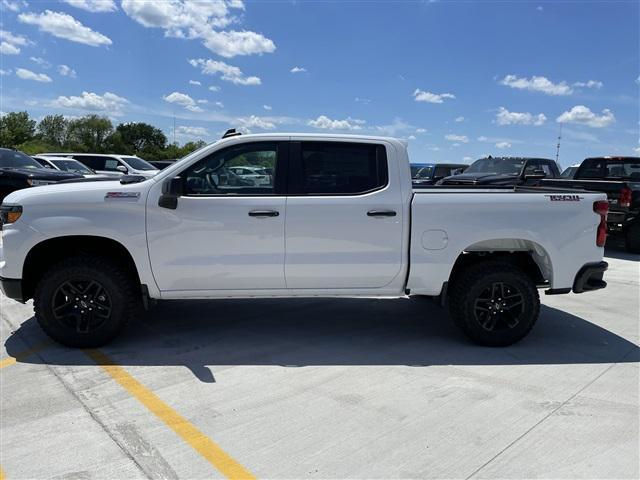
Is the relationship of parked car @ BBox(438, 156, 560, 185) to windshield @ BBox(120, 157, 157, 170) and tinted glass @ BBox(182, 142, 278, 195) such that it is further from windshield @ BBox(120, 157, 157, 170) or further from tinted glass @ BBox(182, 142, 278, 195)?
windshield @ BBox(120, 157, 157, 170)

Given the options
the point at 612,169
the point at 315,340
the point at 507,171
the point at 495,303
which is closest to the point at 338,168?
the point at 315,340

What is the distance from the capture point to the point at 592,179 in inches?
475

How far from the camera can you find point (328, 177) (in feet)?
15.3

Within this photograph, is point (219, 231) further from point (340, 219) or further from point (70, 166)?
point (70, 166)

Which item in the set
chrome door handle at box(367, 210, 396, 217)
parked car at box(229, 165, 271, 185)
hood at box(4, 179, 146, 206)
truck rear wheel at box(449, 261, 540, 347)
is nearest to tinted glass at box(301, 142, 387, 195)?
chrome door handle at box(367, 210, 396, 217)

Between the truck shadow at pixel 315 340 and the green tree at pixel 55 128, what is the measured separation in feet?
292

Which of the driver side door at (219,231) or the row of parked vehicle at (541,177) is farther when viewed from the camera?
the row of parked vehicle at (541,177)

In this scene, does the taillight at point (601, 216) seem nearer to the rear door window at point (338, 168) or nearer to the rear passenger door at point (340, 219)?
the rear passenger door at point (340, 219)

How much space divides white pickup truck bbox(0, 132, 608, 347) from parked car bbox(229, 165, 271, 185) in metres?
0.05

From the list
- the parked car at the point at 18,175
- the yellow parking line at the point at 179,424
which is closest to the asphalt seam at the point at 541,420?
the yellow parking line at the point at 179,424

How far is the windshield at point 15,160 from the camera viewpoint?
38.4 ft

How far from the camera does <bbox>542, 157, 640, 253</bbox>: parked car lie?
10016 millimetres

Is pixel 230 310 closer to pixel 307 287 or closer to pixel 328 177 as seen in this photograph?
pixel 307 287

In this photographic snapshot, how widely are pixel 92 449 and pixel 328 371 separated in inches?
72.2
